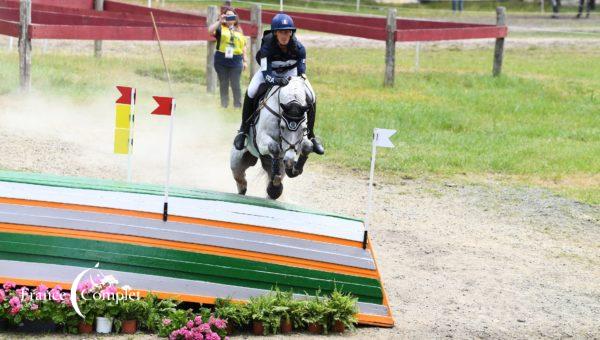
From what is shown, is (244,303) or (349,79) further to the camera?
(349,79)

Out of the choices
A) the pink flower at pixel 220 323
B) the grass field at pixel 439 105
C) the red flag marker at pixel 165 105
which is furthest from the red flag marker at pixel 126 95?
the grass field at pixel 439 105

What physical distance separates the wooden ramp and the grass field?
239 inches

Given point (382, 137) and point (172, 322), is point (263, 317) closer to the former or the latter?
point (172, 322)

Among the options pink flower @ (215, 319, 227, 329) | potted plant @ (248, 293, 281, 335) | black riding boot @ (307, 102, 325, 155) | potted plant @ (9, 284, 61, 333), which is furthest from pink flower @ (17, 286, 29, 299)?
black riding boot @ (307, 102, 325, 155)

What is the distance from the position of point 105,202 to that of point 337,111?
35.5ft

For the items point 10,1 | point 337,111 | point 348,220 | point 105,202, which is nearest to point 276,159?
point 348,220

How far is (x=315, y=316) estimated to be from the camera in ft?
27.7

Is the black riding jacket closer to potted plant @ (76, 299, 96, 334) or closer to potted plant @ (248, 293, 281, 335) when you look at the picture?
potted plant @ (248, 293, 281, 335)

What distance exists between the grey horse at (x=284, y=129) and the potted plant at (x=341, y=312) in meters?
1.78

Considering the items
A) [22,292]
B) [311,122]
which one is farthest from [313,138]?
[22,292]

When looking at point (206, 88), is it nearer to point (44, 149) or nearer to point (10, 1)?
point (10, 1)

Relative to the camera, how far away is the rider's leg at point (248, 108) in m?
10.8

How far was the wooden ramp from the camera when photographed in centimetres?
830

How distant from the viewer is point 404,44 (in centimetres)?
3338
